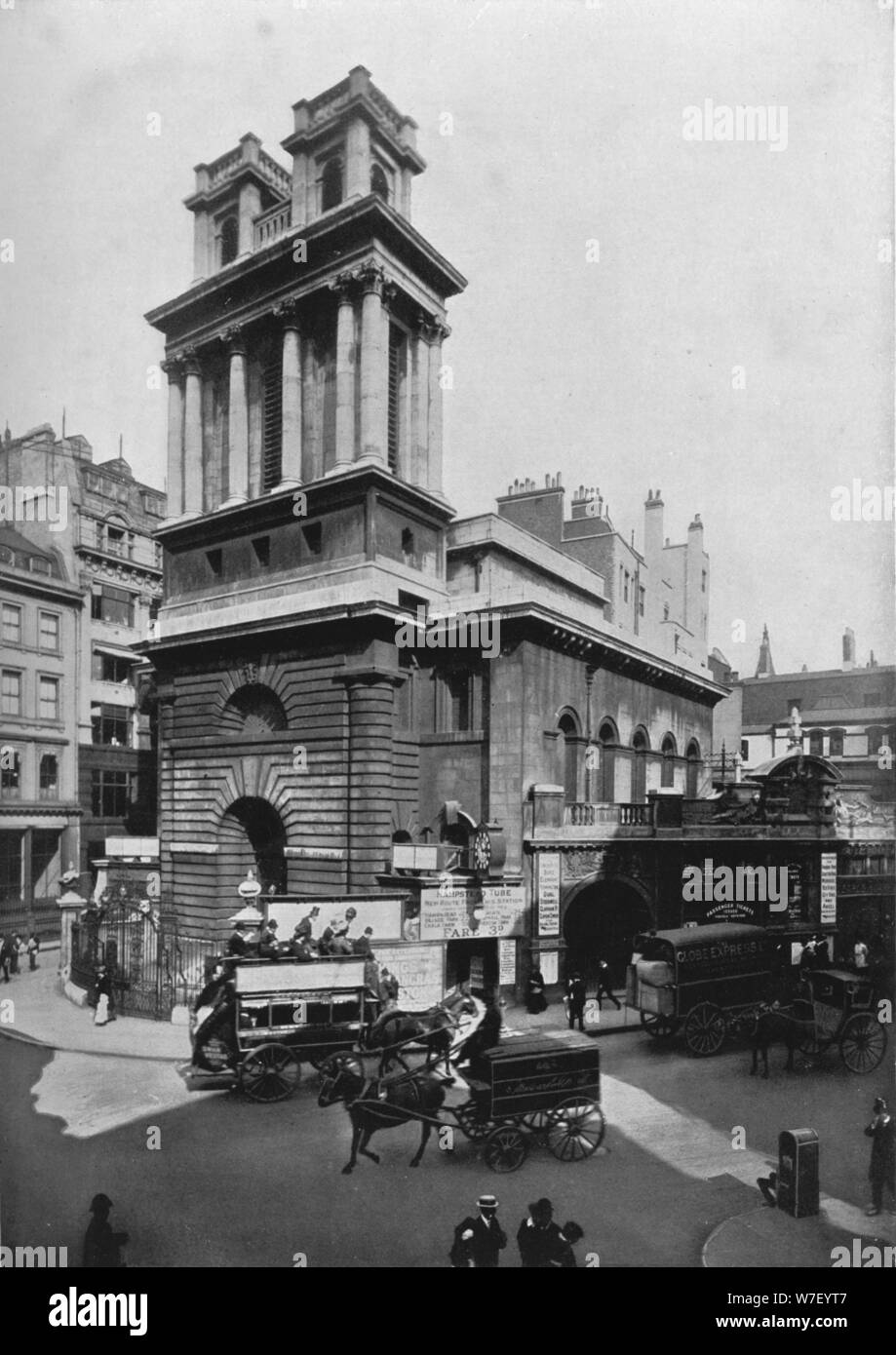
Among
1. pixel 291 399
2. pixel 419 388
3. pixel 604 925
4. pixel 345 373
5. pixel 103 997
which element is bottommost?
pixel 103 997

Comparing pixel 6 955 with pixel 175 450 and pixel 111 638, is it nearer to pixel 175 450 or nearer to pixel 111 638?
pixel 111 638

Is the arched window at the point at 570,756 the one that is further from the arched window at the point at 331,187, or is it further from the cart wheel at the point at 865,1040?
the arched window at the point at 331,187

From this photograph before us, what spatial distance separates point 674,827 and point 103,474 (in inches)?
586

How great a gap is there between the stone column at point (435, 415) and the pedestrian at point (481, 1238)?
637 inches

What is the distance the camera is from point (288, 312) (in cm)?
2117

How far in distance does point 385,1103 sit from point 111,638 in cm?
1717

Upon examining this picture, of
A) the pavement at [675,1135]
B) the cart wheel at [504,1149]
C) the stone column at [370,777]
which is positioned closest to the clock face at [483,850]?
the pavement at [675,1135]

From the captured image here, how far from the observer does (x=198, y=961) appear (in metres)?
18.3

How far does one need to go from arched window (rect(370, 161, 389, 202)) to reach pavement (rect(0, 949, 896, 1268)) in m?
17.3

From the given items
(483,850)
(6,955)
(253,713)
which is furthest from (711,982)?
(6,955)

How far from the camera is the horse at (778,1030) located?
12.8m

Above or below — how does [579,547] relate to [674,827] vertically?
above
